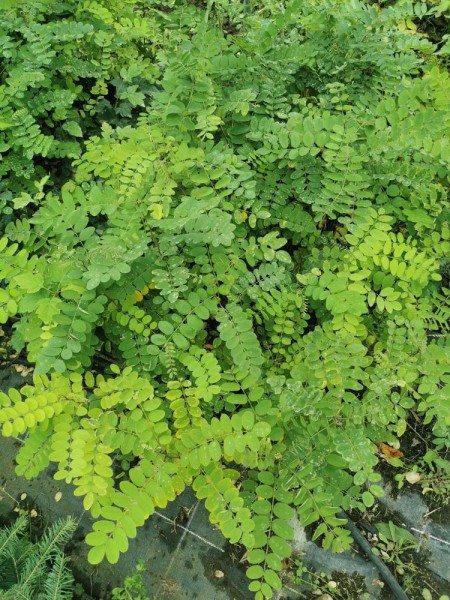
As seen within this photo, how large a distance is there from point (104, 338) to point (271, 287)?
122 cm

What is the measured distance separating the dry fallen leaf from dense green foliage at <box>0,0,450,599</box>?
28 centimetres

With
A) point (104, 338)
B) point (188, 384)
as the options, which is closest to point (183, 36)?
point (104, 338)

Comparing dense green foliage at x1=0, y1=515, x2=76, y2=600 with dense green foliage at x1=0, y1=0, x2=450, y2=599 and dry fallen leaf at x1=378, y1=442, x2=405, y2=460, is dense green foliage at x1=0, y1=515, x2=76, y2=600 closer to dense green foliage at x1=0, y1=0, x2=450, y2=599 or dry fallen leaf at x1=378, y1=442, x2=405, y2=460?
dense green foliage at x1=0, y1=0, x2=450, y2=599

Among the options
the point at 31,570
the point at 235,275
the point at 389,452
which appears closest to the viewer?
the point at 31,570

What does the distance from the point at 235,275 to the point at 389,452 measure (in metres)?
1.60

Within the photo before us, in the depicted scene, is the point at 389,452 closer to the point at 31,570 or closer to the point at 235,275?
the point at 235,275

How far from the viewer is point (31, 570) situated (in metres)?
2.46

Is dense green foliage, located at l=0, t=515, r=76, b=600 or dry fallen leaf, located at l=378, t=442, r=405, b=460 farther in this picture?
dry fallen leaf, located at l=378, t=442, r=405, b=460

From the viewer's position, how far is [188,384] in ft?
7.98

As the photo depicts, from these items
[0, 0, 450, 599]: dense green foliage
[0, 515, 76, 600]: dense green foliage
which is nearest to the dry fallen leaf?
[0, 0, 450, 599]: dense green foliage

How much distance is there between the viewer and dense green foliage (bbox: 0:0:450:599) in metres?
2.25

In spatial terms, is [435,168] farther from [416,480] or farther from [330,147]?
[416,480]

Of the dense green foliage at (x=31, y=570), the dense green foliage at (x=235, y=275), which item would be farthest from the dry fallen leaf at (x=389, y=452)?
the dense green foliage at (x=31, y=570)

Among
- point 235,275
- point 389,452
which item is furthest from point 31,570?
point 389,452
